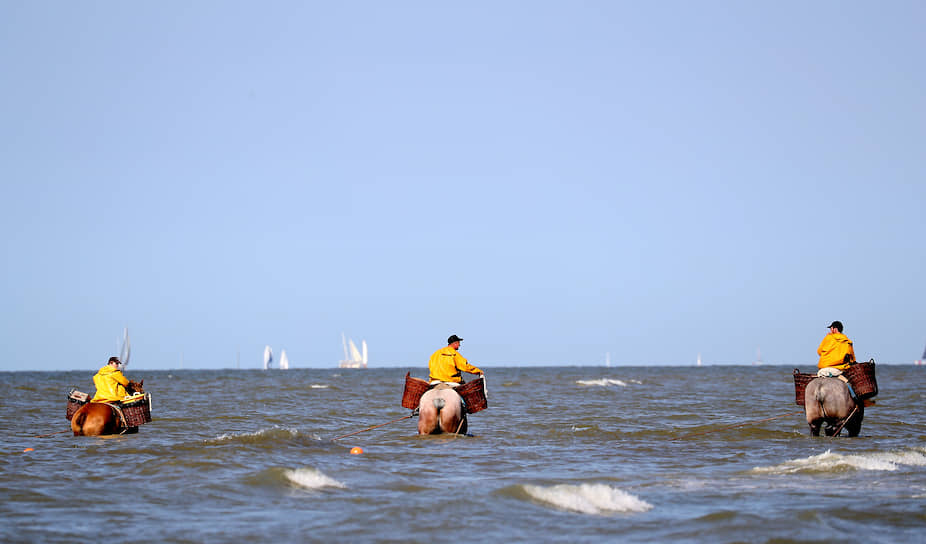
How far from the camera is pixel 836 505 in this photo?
35.2 feet

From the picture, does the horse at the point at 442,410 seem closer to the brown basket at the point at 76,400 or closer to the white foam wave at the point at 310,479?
the white foam wave at the point at 310,479

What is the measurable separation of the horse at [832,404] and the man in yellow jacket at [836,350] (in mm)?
407

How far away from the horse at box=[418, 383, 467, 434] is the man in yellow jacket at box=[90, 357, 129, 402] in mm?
6373

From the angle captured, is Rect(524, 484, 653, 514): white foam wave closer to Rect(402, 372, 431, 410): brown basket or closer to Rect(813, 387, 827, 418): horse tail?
Rect(402, 372, 431, 410): brown basket

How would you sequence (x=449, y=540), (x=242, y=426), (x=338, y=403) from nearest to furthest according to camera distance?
(x=449, y=540) → (x=242, y=426) → (x=338, y=403)

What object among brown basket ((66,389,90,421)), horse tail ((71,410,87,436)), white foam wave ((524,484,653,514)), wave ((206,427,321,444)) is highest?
brown basket ((66,389,90,421))

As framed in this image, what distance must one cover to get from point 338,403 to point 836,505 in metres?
28.6

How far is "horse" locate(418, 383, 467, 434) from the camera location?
763 inches

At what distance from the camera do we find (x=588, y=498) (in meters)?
11.4

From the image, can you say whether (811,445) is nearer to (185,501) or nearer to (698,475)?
(698,475)

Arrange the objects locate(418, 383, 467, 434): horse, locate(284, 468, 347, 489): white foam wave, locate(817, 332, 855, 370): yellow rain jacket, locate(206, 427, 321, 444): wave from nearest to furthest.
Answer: locate(284, 468, 347, 489): white foam wave, locate(206, 427, 321, 444): wave, locate(817, 332, 855, 370): yellow rain jacket, locate(418, 383, 467, 434): horse

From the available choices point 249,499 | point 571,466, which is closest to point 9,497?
point 249,499

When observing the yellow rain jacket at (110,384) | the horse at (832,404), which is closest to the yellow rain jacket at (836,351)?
the horse at (832,404)

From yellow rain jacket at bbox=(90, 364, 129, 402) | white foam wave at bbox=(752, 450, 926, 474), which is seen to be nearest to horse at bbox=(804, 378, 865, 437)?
white foam wave at bbox=(752, 450, 926, 474)
